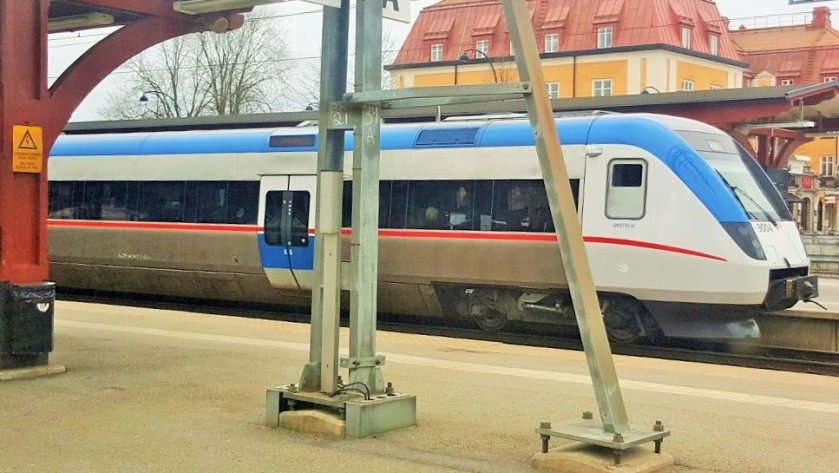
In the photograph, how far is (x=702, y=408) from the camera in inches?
326

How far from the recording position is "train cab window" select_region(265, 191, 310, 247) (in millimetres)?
15922

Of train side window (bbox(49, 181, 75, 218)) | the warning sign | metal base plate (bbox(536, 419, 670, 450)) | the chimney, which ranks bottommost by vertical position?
metal base plate (bbox(536, 419, 670, 450))

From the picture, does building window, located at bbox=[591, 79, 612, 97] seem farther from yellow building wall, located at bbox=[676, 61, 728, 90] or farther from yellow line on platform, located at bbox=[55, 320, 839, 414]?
yellow line on platform, located at bbox=[55, 320, 839, 414]

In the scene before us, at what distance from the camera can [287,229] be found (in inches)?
634

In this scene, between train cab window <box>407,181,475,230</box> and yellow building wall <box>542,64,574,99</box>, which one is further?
yellow building wall <box>542,64,574,99</box>

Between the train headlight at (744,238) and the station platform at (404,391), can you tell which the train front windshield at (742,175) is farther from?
the station platform at (404,391)

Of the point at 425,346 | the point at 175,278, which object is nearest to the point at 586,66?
the point at 175,278

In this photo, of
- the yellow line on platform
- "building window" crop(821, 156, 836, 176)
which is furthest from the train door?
"building window" crop(821, 156, 836, 176)

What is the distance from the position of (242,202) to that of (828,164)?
7389cm

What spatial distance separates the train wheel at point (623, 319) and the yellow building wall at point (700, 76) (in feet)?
175

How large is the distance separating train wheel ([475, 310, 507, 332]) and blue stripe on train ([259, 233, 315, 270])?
2752 millimetres

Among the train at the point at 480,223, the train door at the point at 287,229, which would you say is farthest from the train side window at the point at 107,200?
the train door at the point at 287,229

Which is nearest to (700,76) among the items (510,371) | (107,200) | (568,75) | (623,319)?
(568,75)

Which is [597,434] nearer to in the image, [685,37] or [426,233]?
[426,233]
